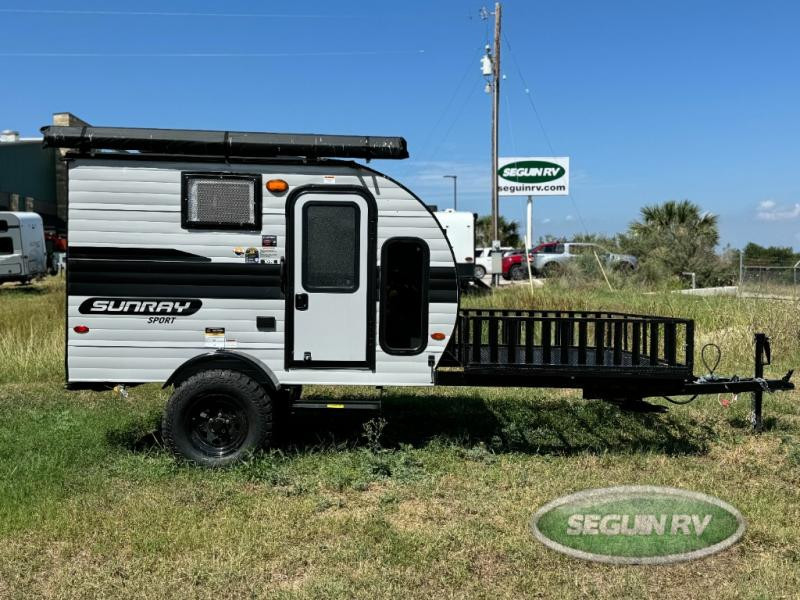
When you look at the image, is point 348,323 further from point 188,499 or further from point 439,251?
point 188,499

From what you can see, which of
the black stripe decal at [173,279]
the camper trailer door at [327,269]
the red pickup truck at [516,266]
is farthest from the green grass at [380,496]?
the red pickup truck at [516,266]

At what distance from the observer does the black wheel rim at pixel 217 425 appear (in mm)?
5672

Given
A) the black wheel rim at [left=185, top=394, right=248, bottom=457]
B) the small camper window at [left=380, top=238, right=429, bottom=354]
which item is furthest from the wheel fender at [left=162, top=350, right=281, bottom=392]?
the small camper window at [left=380, top=238, right=429, bottom=354]

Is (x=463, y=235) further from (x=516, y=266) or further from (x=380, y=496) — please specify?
(x=380, y=496)

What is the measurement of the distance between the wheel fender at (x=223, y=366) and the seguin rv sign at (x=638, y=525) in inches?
91.8

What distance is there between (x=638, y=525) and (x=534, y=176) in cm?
2797

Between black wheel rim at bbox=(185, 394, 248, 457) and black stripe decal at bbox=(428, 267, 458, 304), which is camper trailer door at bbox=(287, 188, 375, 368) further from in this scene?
black wheel rim at bbox=(185, 394, 248, 457)

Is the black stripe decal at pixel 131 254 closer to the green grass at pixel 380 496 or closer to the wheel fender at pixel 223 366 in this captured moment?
the wheel fender at pixel 223 366

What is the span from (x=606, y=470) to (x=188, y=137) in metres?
4.12

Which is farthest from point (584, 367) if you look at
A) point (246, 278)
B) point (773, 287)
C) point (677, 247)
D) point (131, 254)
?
point (677, 247)

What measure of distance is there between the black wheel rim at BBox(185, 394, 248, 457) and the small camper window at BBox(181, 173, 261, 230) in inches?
52.8

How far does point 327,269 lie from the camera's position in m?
5.75

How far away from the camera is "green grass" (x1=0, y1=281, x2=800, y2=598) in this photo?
3912 mm

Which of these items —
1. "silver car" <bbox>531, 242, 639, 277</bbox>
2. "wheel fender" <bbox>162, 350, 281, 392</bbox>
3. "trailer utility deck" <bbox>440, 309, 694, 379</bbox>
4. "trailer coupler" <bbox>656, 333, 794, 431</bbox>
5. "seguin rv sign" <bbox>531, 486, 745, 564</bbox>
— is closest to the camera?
"seguin rv sign" <bbox>531, 486, 745, 564</bbox>
